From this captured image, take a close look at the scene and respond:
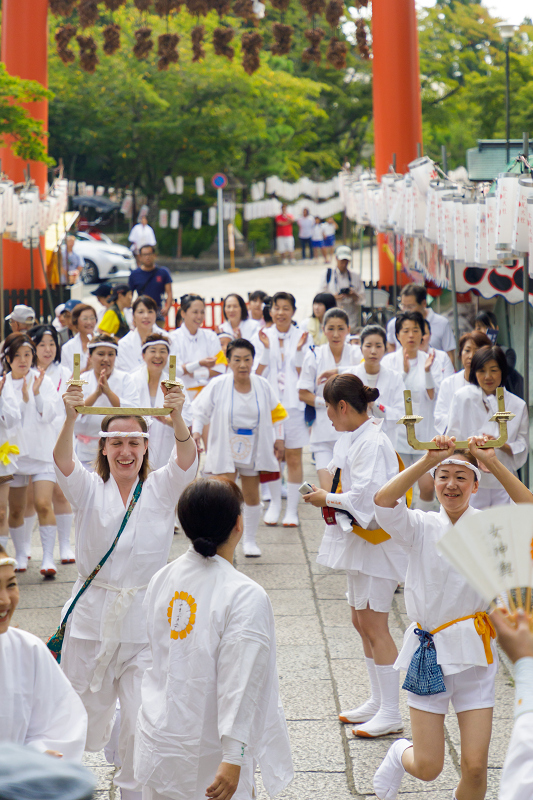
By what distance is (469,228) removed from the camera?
23.1ft

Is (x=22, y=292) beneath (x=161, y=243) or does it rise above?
beneath

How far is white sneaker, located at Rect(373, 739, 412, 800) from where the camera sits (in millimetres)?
3691

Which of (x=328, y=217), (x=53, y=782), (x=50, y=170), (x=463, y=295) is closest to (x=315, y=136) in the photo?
(x=328, y=217)

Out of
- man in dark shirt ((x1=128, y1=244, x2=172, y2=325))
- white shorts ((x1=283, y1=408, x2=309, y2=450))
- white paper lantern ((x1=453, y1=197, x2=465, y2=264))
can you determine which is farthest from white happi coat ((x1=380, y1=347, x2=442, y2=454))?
man in dark shirt ((x1=128, y1=244, x2=172, y2=325))

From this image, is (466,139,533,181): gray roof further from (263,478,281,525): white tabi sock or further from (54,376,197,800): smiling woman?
(54,376,197,800): smiling woman

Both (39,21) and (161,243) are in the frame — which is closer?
(39,21)

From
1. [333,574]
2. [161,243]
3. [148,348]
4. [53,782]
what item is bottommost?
[333,574]

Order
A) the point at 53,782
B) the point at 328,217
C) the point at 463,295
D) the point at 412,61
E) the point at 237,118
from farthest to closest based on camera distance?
the point at 328,217
the point at 237,118
the point at 412,61
the point at 463,295
the point at 53,782

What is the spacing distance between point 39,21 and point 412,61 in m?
5.98

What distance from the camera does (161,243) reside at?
2955cm

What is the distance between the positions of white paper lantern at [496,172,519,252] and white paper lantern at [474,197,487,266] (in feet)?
2.00

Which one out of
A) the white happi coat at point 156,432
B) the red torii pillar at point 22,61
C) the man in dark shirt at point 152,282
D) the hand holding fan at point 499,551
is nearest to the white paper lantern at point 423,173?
the white happi coat at point 156,432

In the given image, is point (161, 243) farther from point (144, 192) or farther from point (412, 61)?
point (412, 61)

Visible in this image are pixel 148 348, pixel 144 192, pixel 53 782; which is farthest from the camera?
pixel 144 192
